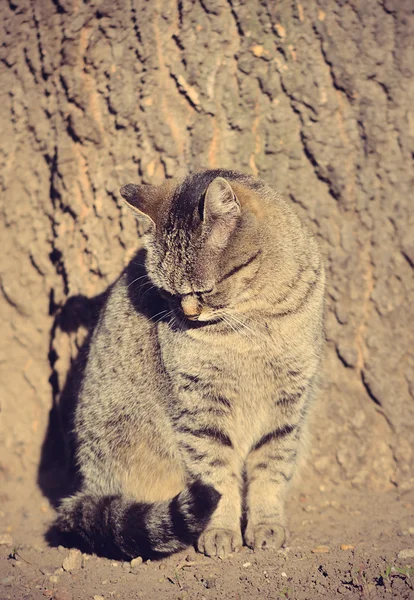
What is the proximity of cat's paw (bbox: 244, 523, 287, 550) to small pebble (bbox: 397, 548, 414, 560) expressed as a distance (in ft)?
1.86

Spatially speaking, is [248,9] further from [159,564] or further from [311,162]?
[159,564]

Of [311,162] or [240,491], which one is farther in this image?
[311,162]

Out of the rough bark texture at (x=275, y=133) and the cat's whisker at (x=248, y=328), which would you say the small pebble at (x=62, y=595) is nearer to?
the cat's whisker at (x=248, y=328)

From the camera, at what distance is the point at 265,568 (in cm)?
309

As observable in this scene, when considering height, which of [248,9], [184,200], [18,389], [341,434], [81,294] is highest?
[248,9]

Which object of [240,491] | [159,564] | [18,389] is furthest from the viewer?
[18,389]

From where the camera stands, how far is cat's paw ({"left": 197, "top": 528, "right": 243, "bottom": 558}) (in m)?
3.21

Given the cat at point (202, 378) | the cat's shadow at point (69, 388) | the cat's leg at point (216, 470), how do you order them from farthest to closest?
the cat's shadow at point (69, 388) → the cat's leg at point (216, 470) → the cat at point (202, 378)

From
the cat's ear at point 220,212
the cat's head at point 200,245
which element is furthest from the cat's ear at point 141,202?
the cat's ear at point 220,212

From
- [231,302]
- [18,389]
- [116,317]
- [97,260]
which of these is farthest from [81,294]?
[231,302]

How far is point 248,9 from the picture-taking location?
3951 mm

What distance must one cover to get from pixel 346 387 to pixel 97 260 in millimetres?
1790

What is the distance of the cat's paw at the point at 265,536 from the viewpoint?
3301 mm

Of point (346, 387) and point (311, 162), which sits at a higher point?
point (311, 162)
